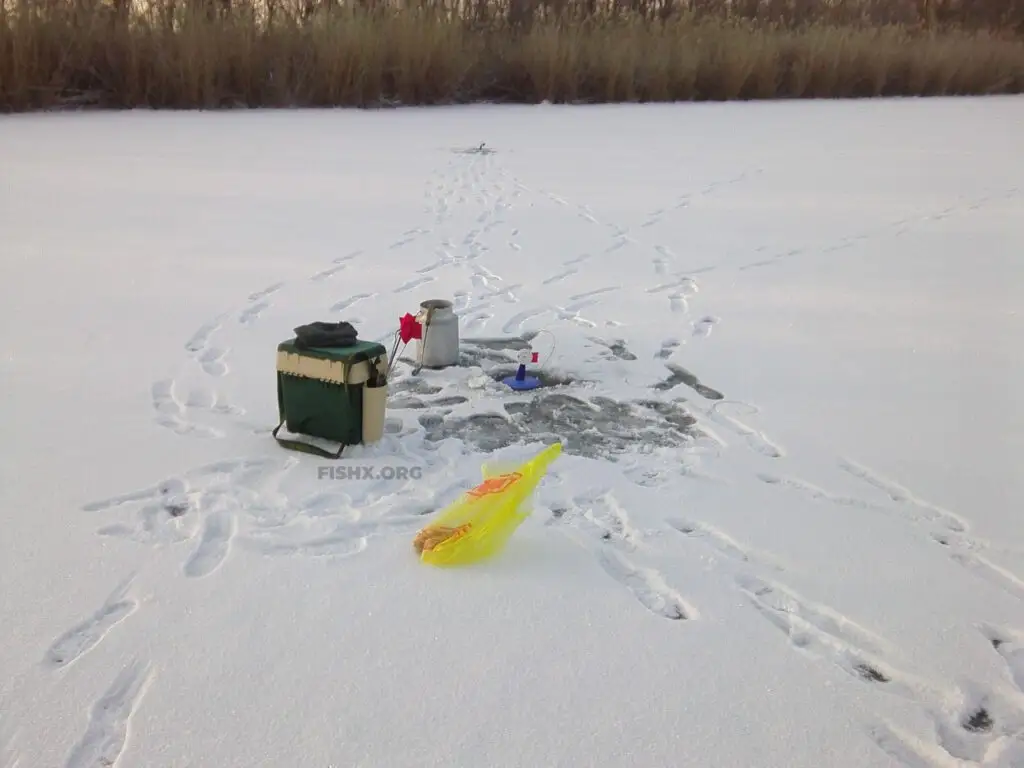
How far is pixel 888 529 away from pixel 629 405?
765mm

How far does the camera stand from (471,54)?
8297 millimetres

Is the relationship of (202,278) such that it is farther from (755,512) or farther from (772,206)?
(772,206)

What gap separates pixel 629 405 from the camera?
8.14 feet

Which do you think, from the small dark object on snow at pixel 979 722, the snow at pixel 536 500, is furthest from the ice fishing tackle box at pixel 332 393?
the small dark object on snow at pixel 979 722

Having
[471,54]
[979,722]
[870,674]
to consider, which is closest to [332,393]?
[870,674]

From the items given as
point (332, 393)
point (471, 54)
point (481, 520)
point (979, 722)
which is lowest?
point (979, 722)

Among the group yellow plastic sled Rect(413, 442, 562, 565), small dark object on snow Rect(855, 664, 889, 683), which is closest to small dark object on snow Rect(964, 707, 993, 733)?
small dark object on snow Rect(855, 664, 889, 683)

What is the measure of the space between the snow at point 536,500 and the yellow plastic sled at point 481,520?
0.04 m

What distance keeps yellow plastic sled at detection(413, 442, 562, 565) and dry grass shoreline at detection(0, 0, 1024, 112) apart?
6.33 metres

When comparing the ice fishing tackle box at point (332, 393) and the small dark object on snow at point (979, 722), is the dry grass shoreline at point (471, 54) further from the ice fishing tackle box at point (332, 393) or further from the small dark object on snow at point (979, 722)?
the small dark object on snow at point (979, 722)

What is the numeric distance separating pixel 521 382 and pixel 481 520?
83 centimetres

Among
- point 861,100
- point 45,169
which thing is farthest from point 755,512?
point 861,100

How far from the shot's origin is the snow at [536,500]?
1.38 m

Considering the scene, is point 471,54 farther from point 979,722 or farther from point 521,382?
point 979,722
